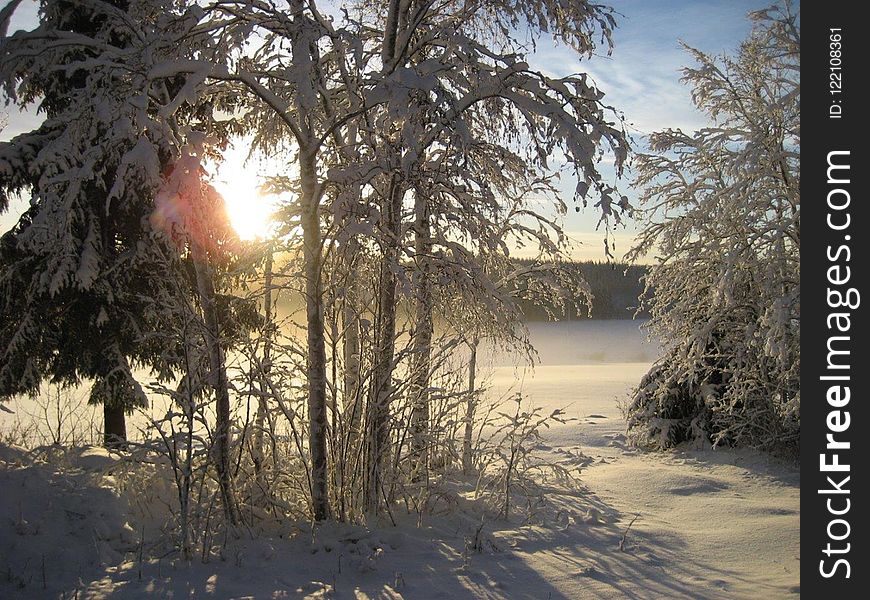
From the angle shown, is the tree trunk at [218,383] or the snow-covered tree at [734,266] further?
the snow-covered tree at [734,266]

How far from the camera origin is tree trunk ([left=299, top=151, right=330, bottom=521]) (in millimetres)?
5098

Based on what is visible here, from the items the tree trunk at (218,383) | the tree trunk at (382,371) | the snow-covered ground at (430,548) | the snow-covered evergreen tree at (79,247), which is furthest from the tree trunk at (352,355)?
the snow-covered evergreen tree at (79,247)

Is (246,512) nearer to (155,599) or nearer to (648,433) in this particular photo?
(155,599)

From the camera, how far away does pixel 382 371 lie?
5.34 meters

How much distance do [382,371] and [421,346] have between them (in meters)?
0.57

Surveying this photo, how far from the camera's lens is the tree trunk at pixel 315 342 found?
510cm

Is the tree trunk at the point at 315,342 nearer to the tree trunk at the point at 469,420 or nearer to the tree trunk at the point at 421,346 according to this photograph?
the tree trunk at the point at 421,346

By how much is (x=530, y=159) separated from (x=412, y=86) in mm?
1263

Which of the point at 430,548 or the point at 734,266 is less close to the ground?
the point at 734,266

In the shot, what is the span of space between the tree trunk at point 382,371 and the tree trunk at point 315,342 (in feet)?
1.34

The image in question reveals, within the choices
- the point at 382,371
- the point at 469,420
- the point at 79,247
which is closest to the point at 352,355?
the point at 382,371

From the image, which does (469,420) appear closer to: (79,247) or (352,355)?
(352,355)

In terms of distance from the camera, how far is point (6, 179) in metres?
7.26
